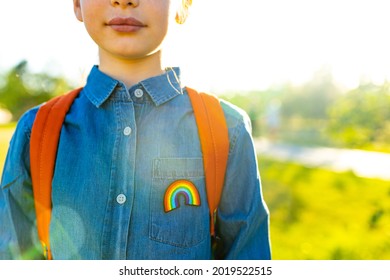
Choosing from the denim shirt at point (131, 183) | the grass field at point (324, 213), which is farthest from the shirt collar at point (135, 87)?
the grass field at point (324, 213)

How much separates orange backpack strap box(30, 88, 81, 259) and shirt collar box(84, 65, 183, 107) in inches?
3.9

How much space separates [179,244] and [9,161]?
1.77 feet

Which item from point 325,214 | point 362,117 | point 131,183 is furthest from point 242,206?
point 362,117

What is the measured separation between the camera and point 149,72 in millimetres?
1267

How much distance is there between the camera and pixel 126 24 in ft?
3.79

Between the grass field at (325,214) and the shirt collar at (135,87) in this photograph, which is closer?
the shirt collar at (135,87)

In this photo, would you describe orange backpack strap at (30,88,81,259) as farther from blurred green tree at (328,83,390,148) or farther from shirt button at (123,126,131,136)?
blurred green tree at (328,83,390,148)

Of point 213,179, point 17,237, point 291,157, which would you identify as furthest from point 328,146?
point 17,237

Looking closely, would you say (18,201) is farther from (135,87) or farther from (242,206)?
(242,206)

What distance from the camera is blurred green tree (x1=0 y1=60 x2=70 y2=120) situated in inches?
125

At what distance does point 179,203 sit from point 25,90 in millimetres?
2344

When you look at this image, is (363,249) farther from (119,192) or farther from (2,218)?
(2,218)

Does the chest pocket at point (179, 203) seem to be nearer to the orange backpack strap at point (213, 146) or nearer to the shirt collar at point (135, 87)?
the orange backpack strap at point (213, 146)

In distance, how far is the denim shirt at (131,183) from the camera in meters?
1.18
